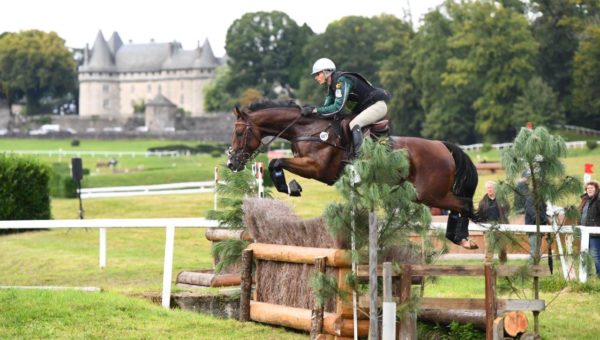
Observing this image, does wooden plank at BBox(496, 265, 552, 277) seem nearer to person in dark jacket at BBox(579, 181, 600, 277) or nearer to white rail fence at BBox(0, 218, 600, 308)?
white rail fence at BBox(0, 218, 600, 308)

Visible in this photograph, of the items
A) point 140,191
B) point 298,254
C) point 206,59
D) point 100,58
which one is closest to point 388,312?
point 298,254

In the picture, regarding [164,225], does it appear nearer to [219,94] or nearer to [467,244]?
[467,244]

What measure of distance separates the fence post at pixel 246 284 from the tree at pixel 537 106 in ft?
176

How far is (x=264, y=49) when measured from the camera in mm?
136250

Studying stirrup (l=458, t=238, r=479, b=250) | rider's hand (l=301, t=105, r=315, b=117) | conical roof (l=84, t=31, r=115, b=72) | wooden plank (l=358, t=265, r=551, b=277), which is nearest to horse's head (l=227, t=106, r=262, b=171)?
rider's hand (l=301, t=105, r=315, b=117)

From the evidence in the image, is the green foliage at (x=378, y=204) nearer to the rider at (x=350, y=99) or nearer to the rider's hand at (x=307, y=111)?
the rider at (x=350, y=99)

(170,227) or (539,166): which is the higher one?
(539,166)

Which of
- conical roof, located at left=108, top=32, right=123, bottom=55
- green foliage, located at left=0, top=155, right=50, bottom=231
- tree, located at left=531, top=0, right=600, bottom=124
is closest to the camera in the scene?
green foliage, located at left=0, top=155, right=50, bottom=231

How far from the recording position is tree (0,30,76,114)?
14975cm

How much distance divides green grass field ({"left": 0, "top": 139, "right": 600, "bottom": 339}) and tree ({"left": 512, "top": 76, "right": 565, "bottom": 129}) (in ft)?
90.8

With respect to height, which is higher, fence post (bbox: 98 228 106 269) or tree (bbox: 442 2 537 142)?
tree (bbox: 442 2 537 142)

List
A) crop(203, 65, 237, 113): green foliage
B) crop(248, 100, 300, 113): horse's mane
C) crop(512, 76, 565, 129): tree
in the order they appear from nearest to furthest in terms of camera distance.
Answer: crop(248, 100, 300, 113): horse's mane < crop(512, 76, 565, 129): tree < crop(203, 65, 237, 113): green foliage

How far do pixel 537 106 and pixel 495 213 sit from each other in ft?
174

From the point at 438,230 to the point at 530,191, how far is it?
1.18 metres
